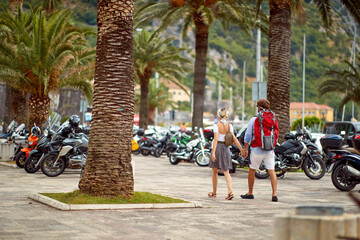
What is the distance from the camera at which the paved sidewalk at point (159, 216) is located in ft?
22.3

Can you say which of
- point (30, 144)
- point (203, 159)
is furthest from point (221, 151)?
point (203, 159)

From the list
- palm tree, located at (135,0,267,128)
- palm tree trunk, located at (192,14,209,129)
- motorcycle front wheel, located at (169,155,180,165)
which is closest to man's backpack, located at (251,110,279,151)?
motorcycle front wheel, located at (169,155,180,165)

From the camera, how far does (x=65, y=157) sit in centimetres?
1544

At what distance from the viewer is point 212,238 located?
6656mm

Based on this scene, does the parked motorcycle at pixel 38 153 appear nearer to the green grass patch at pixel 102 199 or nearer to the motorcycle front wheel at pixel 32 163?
the motorcycle front wheel at pixel 32 163

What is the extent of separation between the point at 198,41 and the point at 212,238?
20.7 meters

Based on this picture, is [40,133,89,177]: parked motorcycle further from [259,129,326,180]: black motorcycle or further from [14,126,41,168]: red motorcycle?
[259,129,326,180]: black motorcycle

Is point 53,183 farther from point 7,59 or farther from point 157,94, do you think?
point 157,94

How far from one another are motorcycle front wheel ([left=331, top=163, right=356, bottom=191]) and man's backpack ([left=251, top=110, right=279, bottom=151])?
2879mm

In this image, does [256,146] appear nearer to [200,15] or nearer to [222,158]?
[222,158]

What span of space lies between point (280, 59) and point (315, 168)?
14.9 feet

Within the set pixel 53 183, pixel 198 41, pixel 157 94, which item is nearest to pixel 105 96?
pixel 53 183

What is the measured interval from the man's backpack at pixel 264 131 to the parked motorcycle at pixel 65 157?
5540mm

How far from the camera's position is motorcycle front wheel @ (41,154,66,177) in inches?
591
